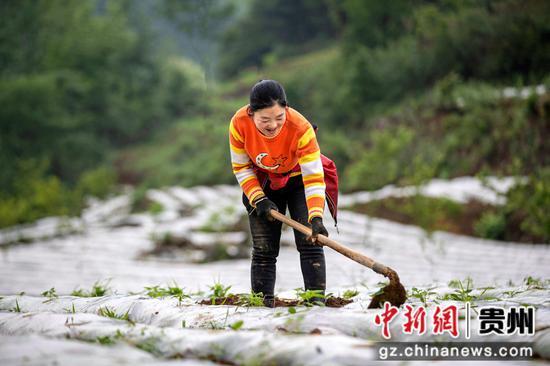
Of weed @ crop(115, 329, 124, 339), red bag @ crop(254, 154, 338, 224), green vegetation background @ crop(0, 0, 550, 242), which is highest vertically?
green vegetation background @ crop(0, 0, 550, 242)

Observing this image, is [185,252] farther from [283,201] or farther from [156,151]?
[156,151]

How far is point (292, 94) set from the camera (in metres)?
18.7

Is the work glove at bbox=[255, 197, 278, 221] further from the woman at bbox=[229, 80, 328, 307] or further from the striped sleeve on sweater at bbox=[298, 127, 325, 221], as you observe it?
the striped sleeve on sweater at bbox=[298, 127, 325, 221]

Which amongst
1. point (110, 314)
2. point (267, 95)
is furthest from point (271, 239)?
point (110, 314)

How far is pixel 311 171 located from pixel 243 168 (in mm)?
420

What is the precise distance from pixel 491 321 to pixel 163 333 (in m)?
1.28

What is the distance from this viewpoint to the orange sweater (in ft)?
10.2

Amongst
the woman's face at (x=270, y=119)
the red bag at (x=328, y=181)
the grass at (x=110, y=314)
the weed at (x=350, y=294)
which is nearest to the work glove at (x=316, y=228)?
the red bag at (x=328, y=181)

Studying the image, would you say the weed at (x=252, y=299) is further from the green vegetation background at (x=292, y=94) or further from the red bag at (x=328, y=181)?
the green vegetation background at (x=292, y=94)

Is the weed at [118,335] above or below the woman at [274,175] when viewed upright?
below

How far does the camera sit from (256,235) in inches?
132

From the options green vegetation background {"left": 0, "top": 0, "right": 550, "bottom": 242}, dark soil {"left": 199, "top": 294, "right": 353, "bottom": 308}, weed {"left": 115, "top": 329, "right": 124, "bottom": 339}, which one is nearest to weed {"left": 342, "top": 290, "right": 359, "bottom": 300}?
dark soil {"left": 199, "top": 294, "right": 353, "bottom": 308}

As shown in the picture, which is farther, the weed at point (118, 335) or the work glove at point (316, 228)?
the work glove at point (316, 228)

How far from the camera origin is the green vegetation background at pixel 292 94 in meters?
10.3
